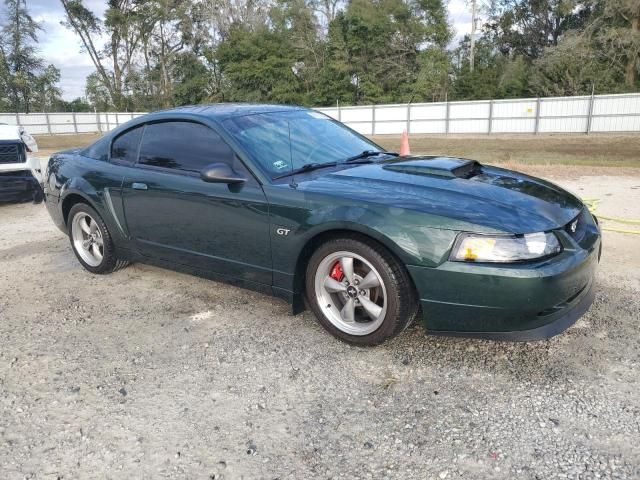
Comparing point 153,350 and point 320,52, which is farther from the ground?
point 320,52

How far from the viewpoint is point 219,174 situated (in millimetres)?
3465

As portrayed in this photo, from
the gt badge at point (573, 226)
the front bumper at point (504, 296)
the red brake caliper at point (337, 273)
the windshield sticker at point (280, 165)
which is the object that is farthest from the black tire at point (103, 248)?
the gt badge at point (573, 226)

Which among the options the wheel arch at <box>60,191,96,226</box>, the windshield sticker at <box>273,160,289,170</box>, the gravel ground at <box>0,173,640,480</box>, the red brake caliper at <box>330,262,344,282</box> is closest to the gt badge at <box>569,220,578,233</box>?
the gravel ground at <box>0,173,640,480</box>

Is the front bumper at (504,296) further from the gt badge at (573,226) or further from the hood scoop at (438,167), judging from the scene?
the hood scoop at (438,167)

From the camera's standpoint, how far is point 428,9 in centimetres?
4262

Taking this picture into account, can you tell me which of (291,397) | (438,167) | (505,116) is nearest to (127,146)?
(438,167)

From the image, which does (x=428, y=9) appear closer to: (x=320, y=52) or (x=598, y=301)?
(x=320, y=52)

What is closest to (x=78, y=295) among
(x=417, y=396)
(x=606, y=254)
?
(x=417, y=396)

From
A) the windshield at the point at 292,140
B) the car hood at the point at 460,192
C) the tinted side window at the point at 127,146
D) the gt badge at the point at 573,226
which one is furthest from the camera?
the tinted side window at the point at 127,146

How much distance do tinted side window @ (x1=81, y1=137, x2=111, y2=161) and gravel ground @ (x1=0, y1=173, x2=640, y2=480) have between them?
1.33 metres

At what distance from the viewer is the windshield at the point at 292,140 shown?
3709 mm

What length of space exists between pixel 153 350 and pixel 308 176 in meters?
1.53

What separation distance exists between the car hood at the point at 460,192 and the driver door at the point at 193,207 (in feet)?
→ 1.60

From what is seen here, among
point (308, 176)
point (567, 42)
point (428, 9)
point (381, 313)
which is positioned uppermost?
point (428, 9)
